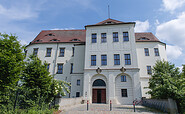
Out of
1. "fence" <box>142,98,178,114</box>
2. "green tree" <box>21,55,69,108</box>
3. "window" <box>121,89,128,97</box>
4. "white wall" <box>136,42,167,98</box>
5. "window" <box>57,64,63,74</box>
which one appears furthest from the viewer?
"window" <box>57,64,63,74</box>

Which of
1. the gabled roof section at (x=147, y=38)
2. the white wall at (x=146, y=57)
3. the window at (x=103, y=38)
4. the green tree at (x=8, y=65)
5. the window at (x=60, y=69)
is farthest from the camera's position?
the gabled roof section at (x=147, y=38)

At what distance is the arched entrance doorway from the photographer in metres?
21.7

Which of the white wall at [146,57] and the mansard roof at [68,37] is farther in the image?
the mansard roof at [68,37]

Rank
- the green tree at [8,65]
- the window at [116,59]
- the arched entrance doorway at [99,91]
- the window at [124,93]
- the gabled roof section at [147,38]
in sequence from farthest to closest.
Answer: the gabled roof section at [147,38] → the window at [116,59] → the arched entrance doorway at [99,91] → the window at [124,93] → the green tree at [8,65]

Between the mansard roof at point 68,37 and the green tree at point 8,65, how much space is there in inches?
821

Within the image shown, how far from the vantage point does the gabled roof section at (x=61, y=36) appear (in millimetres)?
30758

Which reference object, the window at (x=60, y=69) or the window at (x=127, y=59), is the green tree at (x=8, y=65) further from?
the window at (x=60, y=69)

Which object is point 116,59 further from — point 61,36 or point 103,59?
point 61,36

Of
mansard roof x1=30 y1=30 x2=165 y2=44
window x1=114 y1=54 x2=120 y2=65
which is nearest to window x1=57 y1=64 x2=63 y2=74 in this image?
mansard roof x1=30 y1=30 x2=165 y2=44

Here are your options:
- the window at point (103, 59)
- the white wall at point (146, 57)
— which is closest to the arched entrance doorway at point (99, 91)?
the window at point (103, 59)

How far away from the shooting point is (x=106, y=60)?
23188 millimetres

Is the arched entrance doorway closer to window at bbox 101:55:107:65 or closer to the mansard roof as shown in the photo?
window at bbox 101:55:107:65

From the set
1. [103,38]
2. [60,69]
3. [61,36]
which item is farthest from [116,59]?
[61,36]

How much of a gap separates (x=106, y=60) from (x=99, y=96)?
21.6 feet
